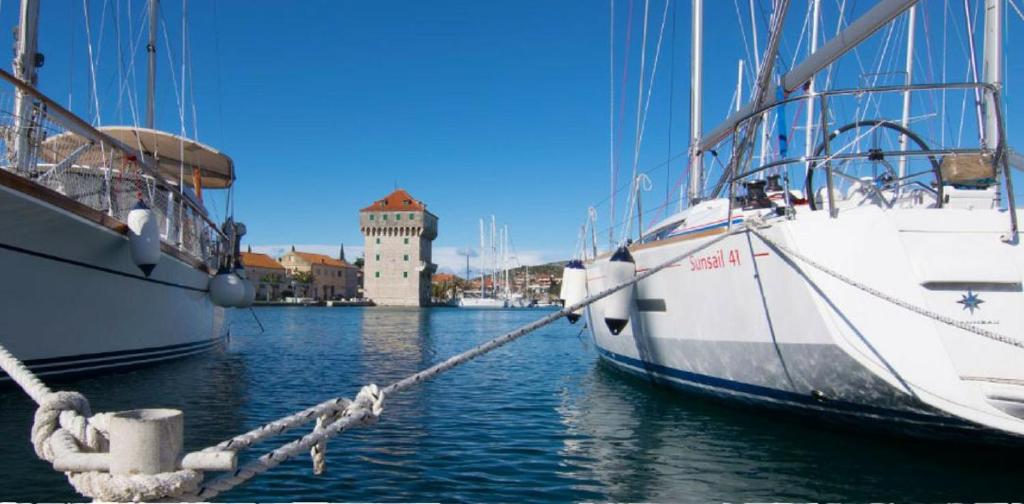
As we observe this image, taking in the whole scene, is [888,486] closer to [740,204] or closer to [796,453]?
[796,453]

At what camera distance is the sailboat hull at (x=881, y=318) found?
19.1 ft

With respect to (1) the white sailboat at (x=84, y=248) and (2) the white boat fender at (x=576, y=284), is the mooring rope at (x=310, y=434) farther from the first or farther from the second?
(2) the white boat fender at (x=576, y=284)

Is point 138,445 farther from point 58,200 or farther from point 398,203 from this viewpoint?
point 398,203

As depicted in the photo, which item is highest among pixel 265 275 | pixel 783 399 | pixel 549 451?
pixel 265 275

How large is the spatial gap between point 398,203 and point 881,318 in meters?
92.2

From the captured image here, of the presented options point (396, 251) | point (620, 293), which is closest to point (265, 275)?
point (396, 251)

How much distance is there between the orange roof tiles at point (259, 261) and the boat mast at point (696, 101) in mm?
110244

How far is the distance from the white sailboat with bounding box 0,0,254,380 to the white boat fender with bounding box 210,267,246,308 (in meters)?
0.61

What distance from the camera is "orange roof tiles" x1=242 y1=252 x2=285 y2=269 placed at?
11431 cm

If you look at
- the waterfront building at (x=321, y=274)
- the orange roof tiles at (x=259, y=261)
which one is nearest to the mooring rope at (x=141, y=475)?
the orange roof tiles at (x=259, y=261)

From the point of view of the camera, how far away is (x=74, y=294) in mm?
9969

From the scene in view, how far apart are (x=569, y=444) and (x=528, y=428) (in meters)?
1.04

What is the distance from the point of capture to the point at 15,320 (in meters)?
8.82

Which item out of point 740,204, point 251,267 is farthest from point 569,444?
point 251,267
